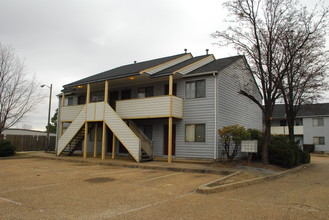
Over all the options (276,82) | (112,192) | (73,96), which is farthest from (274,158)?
(73,96)

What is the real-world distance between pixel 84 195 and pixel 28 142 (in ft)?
83.6

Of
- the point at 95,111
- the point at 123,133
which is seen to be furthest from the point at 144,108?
the point at 95,111

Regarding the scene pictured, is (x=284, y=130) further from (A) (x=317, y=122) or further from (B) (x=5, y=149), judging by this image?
(B) (x=5, y=149)

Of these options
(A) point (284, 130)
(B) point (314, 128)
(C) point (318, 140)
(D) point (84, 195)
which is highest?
(B) point (314, 128)

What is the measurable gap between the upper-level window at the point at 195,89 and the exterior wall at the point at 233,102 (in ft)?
3.47

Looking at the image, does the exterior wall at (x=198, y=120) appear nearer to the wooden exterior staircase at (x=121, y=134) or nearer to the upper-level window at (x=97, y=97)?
the wooden exterior staircase at (x=121, y=134)

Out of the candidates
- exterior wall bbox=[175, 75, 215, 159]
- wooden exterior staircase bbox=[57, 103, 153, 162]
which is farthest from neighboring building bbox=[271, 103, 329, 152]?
wooden exterior staircase bbox=[57, 103, 153, 162]

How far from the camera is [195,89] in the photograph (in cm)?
1806

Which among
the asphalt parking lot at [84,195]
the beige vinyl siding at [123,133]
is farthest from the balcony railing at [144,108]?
the asphalt parking lot at [84,195]

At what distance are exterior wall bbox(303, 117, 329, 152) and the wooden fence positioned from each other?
36427mm

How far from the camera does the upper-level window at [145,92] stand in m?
20.3

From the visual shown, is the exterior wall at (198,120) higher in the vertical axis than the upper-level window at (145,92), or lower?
lower

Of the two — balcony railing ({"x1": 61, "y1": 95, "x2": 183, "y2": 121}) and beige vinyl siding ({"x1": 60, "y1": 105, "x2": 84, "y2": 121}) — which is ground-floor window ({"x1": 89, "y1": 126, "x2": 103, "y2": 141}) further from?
balcony railing ({"x1": 61, "y1": 95, "x2": 183, "y2": 121})

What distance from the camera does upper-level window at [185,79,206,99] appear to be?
58.3 feet
